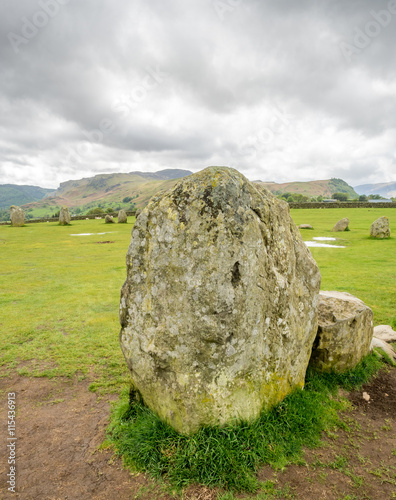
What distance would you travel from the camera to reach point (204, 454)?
4277mm

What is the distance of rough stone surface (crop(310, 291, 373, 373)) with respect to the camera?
6238 millimetres

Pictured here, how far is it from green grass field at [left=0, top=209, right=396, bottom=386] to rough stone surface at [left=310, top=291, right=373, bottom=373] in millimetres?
3604

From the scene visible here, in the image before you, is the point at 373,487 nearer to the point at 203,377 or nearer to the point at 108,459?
the point at 203,377

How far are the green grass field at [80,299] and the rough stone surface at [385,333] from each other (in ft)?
2.69

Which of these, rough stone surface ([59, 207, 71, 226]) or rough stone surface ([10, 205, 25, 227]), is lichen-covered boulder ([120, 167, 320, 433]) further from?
rough stone surface ([59, 207, 71, 226])

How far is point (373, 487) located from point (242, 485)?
177cm

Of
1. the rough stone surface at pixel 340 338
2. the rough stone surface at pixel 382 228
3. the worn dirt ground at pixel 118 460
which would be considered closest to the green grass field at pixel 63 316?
the worn dirt ground at pixel 118 460

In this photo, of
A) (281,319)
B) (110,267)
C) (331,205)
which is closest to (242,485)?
(281,319)

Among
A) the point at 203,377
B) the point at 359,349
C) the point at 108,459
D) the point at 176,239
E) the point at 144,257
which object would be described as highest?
the point at 176,239

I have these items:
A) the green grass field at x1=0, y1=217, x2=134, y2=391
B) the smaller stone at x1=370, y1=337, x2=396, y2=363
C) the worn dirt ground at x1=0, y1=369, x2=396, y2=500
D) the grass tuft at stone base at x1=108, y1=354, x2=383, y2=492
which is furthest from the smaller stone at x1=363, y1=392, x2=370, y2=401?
the green grass field at x1=0, y1=217, x2=134, y2=391

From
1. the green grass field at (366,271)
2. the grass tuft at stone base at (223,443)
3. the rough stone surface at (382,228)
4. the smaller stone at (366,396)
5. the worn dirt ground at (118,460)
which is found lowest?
the worn dirt ground at (118,460)

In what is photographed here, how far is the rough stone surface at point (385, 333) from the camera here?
8.19m

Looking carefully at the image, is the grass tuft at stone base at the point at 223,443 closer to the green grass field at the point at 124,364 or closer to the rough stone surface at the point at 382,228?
the green grass field at the point at 124,364

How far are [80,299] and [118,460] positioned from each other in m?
8.53
